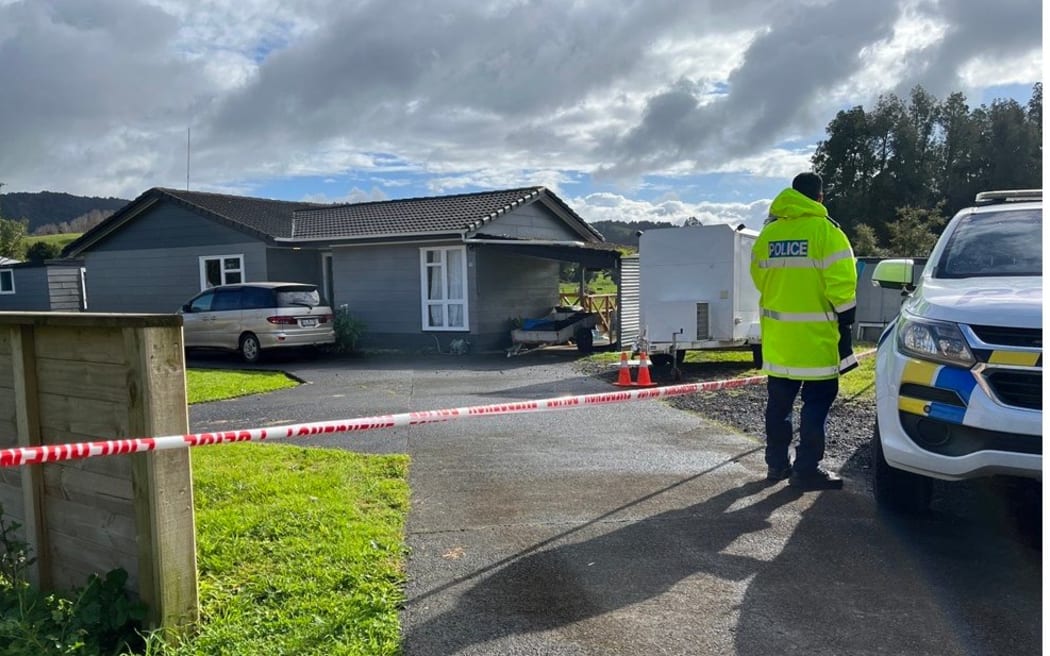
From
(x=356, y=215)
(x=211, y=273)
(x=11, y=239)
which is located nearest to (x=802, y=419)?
(x=356, y=215)

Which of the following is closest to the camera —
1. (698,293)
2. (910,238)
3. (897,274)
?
(897,274)

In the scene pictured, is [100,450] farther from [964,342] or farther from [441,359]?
[441,359]

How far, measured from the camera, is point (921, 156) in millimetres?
46031

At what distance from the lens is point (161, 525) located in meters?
3.17

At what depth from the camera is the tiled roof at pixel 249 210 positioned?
21109mm

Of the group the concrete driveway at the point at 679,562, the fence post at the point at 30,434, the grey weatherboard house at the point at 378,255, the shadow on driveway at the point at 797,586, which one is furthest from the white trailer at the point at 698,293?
the fence post at the point at 30,434

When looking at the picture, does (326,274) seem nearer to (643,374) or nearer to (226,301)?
(226,301)

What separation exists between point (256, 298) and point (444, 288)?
441 centimetres

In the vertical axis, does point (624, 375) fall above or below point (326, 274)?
below

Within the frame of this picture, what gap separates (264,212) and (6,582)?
2121cm

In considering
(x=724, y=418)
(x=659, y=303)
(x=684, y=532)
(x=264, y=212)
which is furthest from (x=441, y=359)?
(x=684, y=532)

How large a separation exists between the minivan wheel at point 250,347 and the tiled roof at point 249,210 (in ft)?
14.6

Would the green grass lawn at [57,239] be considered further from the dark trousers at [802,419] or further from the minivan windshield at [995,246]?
the minivan windshield at [995,246]

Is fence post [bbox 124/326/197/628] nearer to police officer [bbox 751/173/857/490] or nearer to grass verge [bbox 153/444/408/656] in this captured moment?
grass verge [bbox 153/444/408/656]
